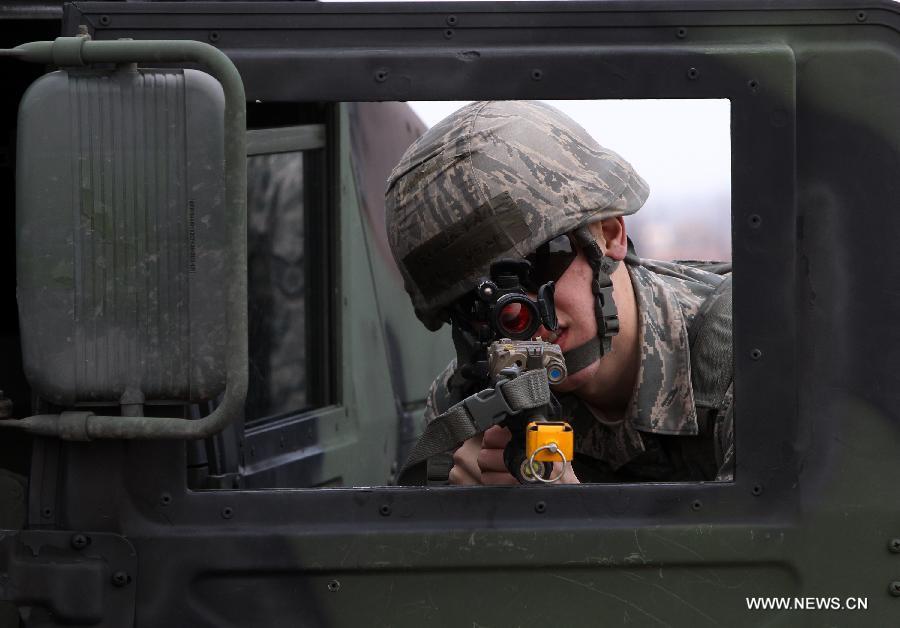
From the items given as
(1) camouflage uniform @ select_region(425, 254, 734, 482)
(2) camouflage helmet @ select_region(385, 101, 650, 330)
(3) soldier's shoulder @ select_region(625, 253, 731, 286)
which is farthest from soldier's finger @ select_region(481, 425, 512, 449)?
(3) soldier's shoulder @ select_region(625, 253, 731, 286)

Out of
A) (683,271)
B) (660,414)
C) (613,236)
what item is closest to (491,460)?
(660,414)

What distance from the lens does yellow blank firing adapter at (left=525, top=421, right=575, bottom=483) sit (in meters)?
1.73

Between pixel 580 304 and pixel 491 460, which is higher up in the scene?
pixel 580 304

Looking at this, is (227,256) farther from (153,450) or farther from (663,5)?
(663,5)

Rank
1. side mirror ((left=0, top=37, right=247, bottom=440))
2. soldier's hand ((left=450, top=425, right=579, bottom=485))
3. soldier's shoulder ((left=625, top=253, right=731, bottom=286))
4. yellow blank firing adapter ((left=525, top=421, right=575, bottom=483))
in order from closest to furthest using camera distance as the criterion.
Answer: side mirror ((left=0, top=37, right=247, bottom=440))
yellow blank firing adapter ((left=525, top=421, right=575, bottom=483))
soldier's hand ((left=450, top=425, right=579, bottom=485))
soldier's shoulder ((left=625, top=253, right=731, bottom=286))

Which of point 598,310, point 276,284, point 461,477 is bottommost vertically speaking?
point 461,477

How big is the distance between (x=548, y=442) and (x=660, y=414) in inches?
20.6

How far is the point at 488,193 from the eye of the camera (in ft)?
6.65

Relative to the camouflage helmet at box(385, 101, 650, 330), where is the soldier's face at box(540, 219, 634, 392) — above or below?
below

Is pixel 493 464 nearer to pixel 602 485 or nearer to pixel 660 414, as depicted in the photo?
pixel 602 485

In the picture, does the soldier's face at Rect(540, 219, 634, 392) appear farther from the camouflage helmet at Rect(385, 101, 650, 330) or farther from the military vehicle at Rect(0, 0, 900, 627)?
the military vehicle at Rect(0, 0, 900, 627)

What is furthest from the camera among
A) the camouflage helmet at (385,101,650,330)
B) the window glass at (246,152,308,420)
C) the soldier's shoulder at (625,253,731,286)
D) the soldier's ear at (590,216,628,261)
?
the window glass at (246,152,308,420)

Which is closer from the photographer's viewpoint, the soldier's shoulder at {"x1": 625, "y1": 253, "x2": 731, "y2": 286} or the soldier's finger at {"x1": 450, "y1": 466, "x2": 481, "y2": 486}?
the soldier's finger at {"x1": 450, "y1": 466, "x2": 481, "y2": 486}

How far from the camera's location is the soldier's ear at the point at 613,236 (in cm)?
218
